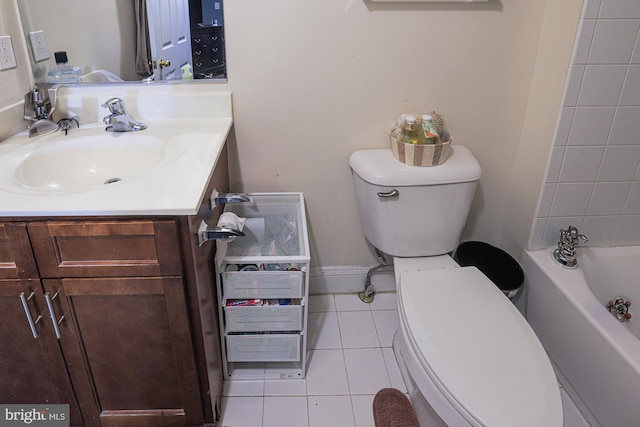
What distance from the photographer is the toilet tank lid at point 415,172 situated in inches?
58.5

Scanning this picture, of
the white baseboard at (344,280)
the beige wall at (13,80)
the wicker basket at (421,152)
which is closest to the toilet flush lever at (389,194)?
the wicker basket at (421,152)

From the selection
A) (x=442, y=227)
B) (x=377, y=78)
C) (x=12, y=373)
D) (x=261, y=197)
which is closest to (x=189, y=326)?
(x=12, y=373)

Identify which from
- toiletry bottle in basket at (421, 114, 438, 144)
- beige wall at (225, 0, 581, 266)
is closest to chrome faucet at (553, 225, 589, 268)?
beige wall at (225, 0, 581, 266)

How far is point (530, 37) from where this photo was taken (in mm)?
1557

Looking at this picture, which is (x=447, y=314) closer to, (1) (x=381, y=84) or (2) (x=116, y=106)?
(1) (x=381, y=84)

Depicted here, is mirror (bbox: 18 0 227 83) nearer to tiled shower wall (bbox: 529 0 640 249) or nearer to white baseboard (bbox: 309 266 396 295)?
white baseboard (bbox: 309 266 396 295)

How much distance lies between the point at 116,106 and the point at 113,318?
67cm

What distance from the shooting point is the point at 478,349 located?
3.96ft

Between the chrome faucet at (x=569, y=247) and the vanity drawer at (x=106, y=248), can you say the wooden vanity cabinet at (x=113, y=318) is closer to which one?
the vanity drawer at (x=106, y=248)

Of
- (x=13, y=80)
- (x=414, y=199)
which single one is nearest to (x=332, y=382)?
(x=414, y=199)

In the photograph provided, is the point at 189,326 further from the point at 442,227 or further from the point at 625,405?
the point at 625,405

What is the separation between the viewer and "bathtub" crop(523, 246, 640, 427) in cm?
129

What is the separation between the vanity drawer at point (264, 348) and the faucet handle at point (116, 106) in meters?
0.80

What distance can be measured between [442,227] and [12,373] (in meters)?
1.34
